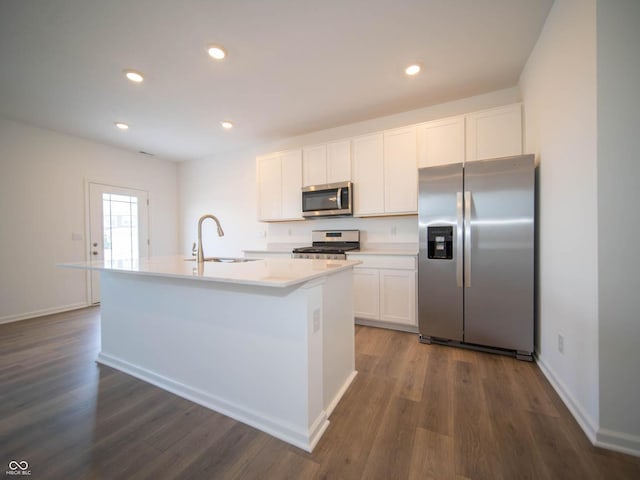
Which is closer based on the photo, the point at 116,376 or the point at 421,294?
the point at 116,376

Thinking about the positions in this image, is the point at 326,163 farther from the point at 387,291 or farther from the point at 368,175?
the point at 387,291

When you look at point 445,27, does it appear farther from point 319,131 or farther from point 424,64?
point 319,131

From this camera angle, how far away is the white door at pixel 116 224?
13.8 feet

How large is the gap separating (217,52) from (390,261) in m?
2.60

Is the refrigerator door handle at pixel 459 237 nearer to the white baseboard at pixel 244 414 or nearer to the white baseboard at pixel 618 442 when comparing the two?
the white baseboard at pixel 618 442

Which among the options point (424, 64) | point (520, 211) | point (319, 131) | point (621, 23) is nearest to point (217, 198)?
point (319, 131)

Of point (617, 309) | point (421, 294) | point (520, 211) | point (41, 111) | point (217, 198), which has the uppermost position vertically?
point (41, 111)

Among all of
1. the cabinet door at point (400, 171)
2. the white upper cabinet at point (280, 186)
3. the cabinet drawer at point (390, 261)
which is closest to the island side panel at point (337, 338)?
the cabinet drawer at point (390, 261)

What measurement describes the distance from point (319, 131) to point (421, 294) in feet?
9.25

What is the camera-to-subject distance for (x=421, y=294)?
2.62 m

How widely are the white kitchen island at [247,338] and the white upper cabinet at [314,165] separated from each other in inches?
80.5

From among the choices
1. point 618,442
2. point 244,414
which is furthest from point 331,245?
point 618,442

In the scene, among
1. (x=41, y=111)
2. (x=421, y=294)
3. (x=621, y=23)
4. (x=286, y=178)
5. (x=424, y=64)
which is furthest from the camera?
(x=286, y=178)

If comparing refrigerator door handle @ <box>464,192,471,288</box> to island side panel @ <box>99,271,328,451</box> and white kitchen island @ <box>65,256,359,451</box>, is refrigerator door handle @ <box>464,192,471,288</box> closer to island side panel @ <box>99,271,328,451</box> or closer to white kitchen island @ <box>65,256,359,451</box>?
white kitchen island @ <box>65,256,359,451</box>
